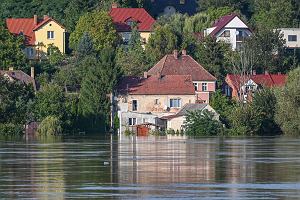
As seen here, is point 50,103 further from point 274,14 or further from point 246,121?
point 274,14

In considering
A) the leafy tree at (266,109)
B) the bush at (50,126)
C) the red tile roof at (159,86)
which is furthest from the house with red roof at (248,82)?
the bush at (50,126)

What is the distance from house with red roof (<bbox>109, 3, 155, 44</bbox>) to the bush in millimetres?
38807

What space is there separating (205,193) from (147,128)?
7030 centimetres

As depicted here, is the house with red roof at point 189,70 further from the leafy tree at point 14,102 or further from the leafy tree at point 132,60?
the leafy tree at point 14,102

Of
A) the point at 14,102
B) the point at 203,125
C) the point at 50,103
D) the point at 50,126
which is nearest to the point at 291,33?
the point at 50,103

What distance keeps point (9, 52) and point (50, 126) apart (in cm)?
2260

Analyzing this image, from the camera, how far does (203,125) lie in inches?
3994

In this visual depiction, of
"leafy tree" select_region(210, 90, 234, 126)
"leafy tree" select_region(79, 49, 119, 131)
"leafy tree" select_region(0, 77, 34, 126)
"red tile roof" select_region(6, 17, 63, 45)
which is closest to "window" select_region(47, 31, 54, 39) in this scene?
"red tile roof" select_region(6, 17, 63, 45)

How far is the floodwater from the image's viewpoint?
1479 inches

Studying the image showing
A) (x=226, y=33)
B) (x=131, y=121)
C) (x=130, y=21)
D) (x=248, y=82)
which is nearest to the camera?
(x=131, y=121)

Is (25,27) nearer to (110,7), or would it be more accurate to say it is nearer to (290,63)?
(110,7)

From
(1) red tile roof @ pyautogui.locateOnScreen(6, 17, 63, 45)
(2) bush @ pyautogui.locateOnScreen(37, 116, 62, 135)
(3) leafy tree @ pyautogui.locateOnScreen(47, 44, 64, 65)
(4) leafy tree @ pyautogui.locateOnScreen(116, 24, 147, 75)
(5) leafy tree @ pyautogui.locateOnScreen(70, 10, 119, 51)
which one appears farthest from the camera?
(1) red tile roof @ pyautogui.locateOnScreen(6, 17, 63, 45)

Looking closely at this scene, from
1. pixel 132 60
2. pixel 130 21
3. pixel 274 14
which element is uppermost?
pixel 274 14

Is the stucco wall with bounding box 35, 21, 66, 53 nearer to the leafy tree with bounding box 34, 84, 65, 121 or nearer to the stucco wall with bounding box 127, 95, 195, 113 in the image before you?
the stucco wall with bounding box 127, 95, 195, 113
